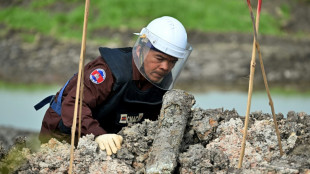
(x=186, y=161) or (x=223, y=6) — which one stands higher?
(x=223, y=6)

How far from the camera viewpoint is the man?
4.33 metres

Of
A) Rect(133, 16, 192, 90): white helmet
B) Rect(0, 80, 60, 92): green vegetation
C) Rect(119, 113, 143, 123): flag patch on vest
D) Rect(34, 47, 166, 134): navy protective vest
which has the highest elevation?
Rect(0, 80, 60, 92): green vegetation

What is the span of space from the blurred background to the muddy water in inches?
0.9

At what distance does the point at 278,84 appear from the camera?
15547mm

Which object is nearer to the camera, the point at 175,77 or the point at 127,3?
the point at 175,77

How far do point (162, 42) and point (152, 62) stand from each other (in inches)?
7.4

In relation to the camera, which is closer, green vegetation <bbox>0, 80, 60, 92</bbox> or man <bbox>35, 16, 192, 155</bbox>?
man <bbox>35, 16, 192, 155</bbox>

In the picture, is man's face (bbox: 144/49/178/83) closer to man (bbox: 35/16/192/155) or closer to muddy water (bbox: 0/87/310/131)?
man (bbox: 35/16/192/155)

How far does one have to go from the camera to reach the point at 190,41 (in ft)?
59.9

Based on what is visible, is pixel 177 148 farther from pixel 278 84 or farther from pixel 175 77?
pixel 278 84

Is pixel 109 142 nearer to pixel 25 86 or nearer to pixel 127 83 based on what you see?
Result: pixel 127 83

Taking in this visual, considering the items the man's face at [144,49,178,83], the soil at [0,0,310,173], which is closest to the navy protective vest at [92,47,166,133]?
the man's face at [144,49,178,83]

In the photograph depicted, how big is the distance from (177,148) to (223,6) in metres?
18.1

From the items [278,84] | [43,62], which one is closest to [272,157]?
[278,84]
